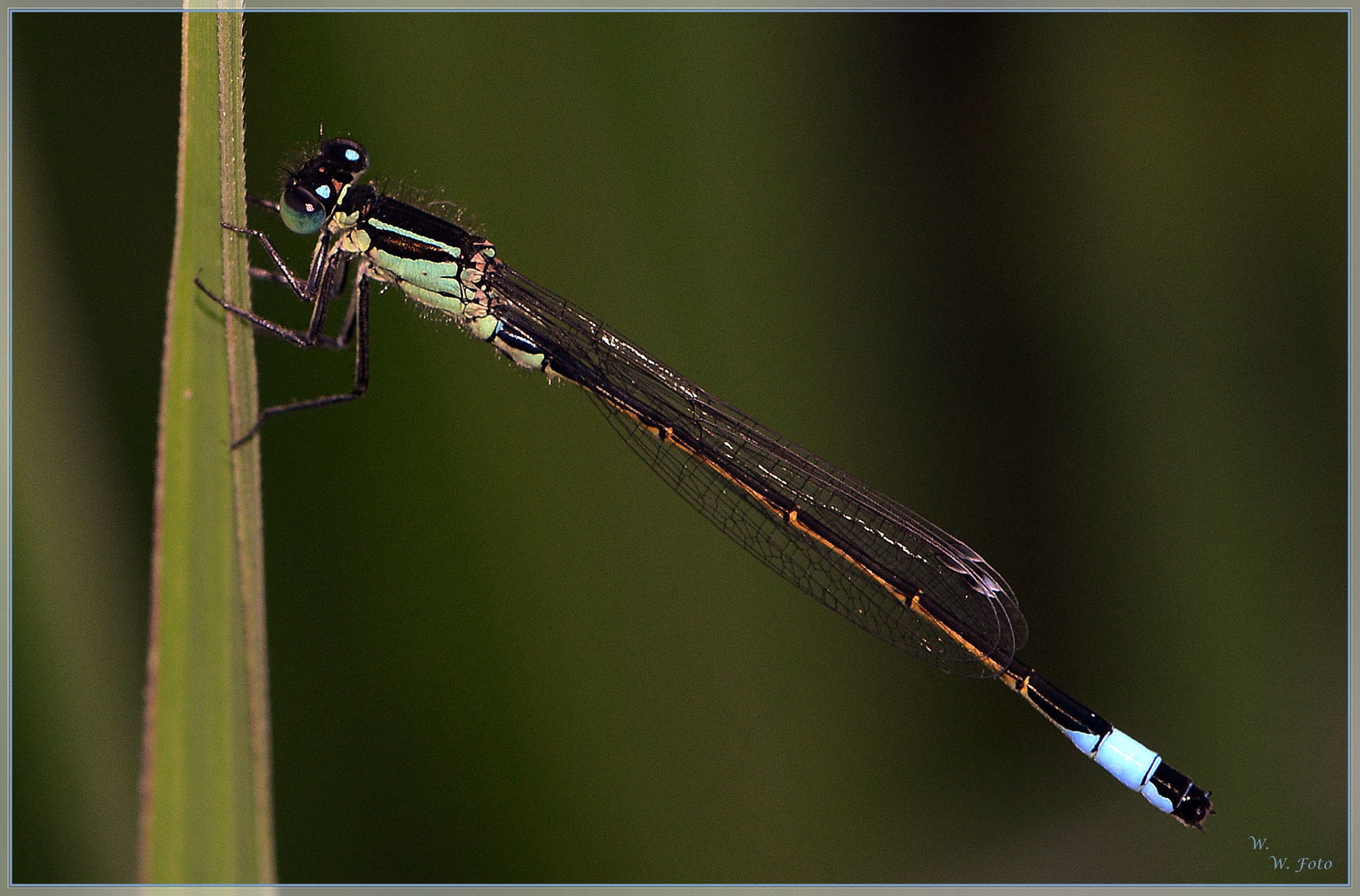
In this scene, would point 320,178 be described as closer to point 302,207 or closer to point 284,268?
point 302,207

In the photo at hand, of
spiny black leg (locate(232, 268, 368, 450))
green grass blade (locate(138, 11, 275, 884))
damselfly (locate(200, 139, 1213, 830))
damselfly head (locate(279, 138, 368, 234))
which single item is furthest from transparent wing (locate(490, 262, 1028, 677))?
green grass blade (locate(138, 11, 275, 884))

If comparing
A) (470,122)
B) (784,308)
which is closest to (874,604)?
(784,308)

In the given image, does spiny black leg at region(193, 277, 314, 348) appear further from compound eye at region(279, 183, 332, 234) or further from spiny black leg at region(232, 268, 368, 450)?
compound eye at region(279, 183, 332, 234)

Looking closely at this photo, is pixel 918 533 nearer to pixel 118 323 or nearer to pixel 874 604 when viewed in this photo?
pixel 874 604

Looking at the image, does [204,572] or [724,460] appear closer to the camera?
[204,572]

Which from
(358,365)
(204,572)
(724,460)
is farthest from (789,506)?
(204,572)

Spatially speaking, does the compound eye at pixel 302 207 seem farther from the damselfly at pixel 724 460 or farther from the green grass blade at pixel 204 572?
the green grass blade at pixel 204 572

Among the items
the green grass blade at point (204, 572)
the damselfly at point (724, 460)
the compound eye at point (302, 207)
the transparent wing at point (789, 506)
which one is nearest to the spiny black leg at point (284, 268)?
the damselfly at point (724, 460)
